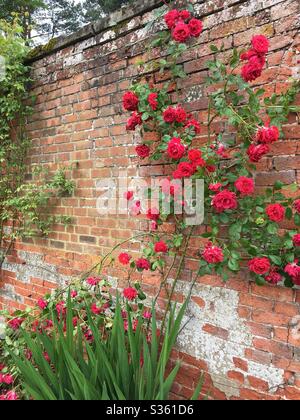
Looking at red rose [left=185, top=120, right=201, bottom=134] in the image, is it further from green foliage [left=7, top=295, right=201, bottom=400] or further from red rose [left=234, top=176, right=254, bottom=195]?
green foliage [left=7, top=295, right=201, bottom=400]

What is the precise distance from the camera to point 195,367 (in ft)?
7.41

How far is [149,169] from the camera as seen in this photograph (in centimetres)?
249

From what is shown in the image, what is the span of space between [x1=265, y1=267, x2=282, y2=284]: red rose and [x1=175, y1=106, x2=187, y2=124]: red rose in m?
0.98

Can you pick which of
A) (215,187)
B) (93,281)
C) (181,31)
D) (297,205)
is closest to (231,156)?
(215,187)

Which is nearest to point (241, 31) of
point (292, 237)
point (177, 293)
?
point (292, 237)

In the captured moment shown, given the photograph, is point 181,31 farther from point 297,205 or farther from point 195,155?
point 297,205

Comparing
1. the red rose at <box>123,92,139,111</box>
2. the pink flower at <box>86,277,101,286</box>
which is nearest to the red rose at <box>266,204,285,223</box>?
the red rose at <box>123,92,139,111</box>

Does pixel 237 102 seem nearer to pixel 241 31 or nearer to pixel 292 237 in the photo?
pixel 241 31

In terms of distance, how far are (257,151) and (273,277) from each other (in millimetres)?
637

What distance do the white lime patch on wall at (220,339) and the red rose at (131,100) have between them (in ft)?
3.84

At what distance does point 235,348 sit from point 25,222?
89.8 inches

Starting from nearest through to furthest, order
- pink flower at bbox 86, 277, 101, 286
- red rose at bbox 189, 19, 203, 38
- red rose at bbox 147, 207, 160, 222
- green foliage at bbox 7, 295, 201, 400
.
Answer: green foliage at bbox 7, 295, 201, 400 < red rose at bbox 189, 19, 203, 38 < red rose at bbox 147, 207, 160, 222 < pink flower at bbox 86, 277, 101, 286

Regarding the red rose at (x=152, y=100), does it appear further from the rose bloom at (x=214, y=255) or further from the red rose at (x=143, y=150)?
the rose bloom at (x=214, y=255)

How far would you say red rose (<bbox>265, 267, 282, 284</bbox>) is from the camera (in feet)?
6.03
